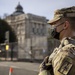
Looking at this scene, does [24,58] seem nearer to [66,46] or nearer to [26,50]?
[26,50]

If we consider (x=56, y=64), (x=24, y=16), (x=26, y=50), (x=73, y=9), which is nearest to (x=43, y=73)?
(x=56, y=64)

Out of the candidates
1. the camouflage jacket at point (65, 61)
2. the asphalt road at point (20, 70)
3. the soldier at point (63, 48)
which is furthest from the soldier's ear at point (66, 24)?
the asphalt road at point (20, 70)

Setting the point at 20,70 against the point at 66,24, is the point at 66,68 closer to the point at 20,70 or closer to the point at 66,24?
the point at 66,24

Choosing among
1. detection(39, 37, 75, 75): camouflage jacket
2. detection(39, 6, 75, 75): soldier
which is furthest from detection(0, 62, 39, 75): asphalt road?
detection(39, 37, 75, 75): camouflage jacket

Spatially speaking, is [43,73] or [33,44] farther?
[33,44]

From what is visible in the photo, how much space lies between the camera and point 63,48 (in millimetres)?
2674

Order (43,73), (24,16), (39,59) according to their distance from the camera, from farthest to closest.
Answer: (24,16) → (39,59) → (43,73)

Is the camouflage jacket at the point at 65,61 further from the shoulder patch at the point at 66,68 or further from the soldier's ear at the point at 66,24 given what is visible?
the soldier's ear at the point at 66,24

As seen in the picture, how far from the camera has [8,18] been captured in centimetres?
11012

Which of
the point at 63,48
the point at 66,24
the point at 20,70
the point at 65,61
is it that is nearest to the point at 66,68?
the point at 65,61

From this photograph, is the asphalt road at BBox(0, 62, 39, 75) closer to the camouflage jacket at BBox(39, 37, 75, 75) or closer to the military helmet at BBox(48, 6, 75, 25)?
the military helmet at BBox(48, 6, 75, 25)

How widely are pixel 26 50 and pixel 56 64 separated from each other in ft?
130

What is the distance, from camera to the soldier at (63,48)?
100 inches

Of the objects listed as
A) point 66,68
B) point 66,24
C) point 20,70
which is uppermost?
point 66,24
